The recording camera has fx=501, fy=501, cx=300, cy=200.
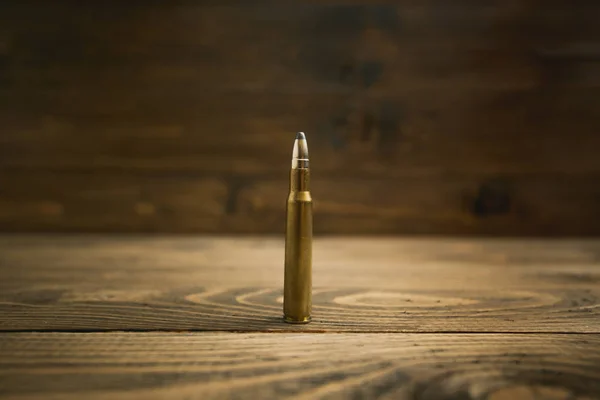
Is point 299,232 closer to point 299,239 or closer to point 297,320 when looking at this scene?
point 299,239

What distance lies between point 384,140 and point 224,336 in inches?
53.3

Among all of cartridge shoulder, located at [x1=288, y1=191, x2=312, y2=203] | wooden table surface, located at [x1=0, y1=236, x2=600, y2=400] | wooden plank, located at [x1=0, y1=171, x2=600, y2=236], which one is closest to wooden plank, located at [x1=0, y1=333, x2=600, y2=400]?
wooden table surface, located at [x1=0, y1=236, x2=600, y2=400]

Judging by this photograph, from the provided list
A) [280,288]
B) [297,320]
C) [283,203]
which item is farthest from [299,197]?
[283,203]

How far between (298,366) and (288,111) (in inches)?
55.2

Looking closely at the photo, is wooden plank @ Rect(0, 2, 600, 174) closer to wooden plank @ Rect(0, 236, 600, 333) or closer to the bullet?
wooden plank @ Rect(0, 236, 600, 333)

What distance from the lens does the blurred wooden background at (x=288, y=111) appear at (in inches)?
71.5

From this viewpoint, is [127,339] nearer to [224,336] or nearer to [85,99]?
[224,336]

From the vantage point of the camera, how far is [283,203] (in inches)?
73.2

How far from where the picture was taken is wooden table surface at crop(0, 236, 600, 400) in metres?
Answer: 0.50

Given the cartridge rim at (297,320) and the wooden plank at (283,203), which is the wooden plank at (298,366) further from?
the wooden plank at (283,203)

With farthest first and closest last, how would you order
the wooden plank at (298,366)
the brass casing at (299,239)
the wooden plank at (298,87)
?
1. the wooden plank at (298,87)
2. the brass casing at (299,239)
3. the wooden plank at (298,366)

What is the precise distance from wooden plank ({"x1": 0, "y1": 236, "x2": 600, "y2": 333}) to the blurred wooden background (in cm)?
31

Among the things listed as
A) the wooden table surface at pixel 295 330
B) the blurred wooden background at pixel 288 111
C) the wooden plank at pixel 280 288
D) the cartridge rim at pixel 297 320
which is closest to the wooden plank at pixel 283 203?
the blurred wooden background at pixel 288 111

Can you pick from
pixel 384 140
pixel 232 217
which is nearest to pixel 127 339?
pixel 232 217
